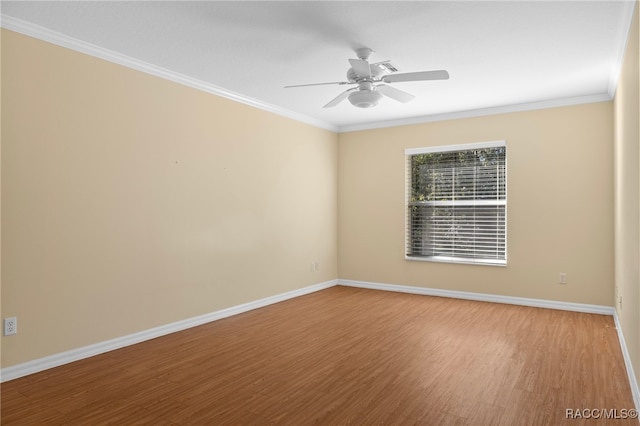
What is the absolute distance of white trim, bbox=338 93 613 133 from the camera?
16.0 feet

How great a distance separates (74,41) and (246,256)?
2755 millimetres

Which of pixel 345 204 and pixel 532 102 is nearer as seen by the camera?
pixel 532 102

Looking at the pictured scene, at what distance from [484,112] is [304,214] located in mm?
2799

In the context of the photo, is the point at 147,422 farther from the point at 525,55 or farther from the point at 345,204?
the point at 345,204

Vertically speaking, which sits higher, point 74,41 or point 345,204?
point 74,41

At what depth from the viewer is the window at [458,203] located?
217 inches

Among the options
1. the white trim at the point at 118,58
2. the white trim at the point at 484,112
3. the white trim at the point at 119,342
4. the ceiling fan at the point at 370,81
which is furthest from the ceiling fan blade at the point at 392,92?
the white trim at the point at 119,342

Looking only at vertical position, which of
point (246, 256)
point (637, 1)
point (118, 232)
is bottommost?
point (246, 256)

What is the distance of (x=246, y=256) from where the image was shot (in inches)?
197

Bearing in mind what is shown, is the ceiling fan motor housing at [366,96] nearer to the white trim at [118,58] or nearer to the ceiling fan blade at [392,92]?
the ceiling fan blade at [392,92]

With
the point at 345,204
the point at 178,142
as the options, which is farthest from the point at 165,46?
the point at 345,204

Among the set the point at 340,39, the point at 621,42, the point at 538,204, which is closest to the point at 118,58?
the point at 340,39

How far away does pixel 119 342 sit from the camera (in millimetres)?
3625

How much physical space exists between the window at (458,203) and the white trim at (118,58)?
2280mm
